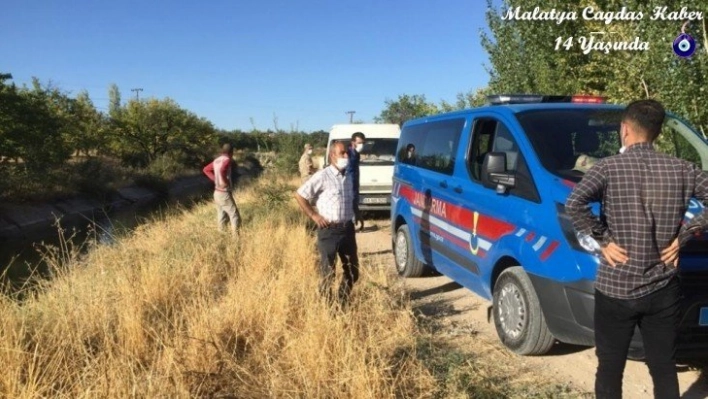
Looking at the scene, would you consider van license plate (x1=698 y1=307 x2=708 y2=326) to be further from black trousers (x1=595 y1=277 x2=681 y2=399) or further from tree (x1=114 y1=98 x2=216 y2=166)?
tree (x1=114 y1=98 x2=216 y2=166)

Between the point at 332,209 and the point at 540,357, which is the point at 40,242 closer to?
the point at 332,209

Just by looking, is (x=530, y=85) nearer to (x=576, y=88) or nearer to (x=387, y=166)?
(x=576, y=88)

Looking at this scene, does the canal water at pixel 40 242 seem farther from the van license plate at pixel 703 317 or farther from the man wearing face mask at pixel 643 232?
Result: the van license plate at pixel 703 317

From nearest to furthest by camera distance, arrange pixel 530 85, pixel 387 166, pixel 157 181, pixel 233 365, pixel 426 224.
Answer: pixel 233 365 → pixel 426 224 → pixel 387 166 → pixel 530 85 → pixel 157 181

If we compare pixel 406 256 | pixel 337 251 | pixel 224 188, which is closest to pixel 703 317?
pixel 337 251

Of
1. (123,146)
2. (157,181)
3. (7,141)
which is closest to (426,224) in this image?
(7,141)

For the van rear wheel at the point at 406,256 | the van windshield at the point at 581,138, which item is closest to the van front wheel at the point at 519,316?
the van windshield at the point at 581,138

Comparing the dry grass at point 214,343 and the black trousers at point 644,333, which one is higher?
the black trousers at point 644,333

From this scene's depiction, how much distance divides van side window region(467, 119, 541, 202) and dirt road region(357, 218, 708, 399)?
1.37 metres

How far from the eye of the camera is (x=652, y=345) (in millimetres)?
2889

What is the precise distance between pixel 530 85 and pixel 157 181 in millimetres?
28485

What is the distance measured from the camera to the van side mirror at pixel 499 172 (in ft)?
14.5

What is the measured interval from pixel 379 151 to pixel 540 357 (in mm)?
9515

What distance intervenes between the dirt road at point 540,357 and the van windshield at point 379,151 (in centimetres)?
545
